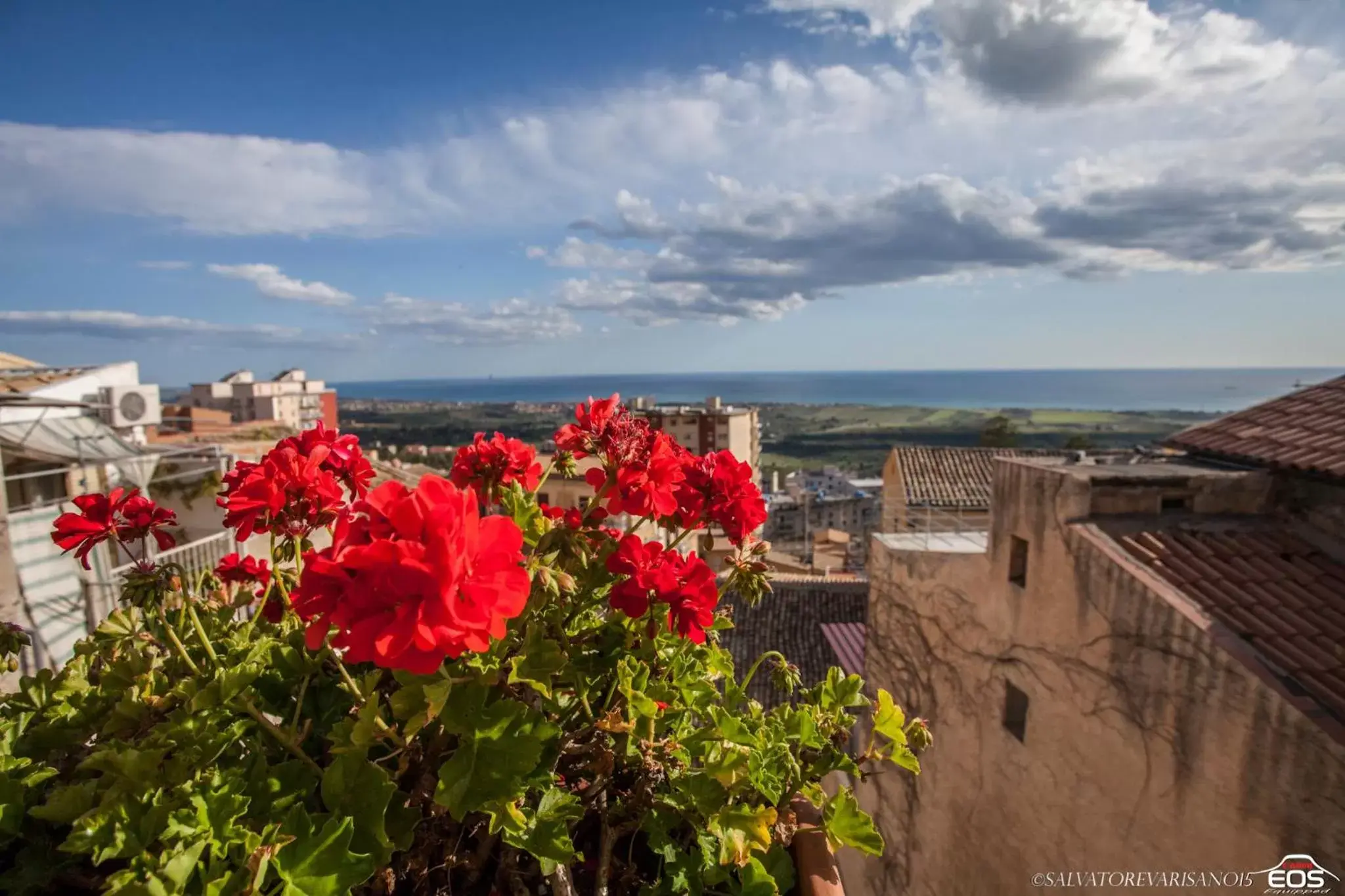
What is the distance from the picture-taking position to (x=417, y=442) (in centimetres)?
4966

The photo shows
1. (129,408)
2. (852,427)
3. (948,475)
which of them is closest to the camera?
(129,408)

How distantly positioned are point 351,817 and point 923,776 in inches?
269

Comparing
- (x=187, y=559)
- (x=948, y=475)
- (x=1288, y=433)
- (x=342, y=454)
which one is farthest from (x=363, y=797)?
(x=948, y=475)

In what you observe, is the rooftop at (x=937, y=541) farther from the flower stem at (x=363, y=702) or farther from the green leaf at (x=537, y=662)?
the flower stem at (x=363, y=702)

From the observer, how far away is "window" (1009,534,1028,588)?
6020 millimetres

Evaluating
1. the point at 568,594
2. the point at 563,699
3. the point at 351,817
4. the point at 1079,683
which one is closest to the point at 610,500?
the point at 568,594

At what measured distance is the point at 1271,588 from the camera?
14.7ft

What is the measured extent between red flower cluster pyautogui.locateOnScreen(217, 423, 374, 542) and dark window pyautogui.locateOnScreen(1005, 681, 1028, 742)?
18.9ft

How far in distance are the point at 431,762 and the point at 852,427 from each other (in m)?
113

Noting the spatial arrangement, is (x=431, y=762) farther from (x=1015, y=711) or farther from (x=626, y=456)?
(x=1015, y=711)

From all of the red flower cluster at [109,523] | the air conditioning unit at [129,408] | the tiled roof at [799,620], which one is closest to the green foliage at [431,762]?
the red flower cluster at [109,523]

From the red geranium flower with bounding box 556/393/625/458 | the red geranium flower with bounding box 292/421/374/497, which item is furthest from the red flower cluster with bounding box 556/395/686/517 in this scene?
the red geranium flower with bounding box 292/421/374/497

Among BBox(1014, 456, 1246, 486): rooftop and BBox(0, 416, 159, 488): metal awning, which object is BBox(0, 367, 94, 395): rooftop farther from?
BBox(1014, 456, 1246, 486): rooftop

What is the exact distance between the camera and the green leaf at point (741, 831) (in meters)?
1.39
